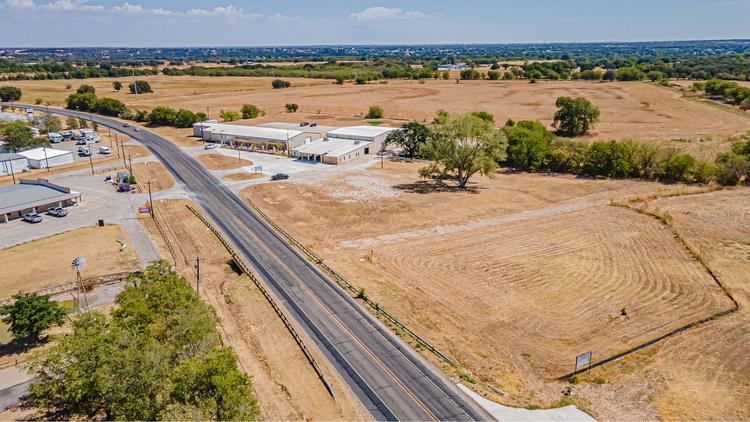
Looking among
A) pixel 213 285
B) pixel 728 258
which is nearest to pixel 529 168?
pixel 728 258

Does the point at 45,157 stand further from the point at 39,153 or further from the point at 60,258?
the point at 60,258

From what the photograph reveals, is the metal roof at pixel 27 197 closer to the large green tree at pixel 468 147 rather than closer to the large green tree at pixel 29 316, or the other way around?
the large green tree at pixel 29 316

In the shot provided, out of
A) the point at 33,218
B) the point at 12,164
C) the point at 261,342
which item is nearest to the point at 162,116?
the point at 12,164

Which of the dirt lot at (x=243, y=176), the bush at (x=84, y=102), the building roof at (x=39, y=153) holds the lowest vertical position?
the dirt lot at (x=243, y=176)

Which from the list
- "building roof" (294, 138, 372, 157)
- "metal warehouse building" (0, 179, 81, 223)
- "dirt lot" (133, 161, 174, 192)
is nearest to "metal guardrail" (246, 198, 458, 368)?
"dirt lot" (133, 161, 174, 192)

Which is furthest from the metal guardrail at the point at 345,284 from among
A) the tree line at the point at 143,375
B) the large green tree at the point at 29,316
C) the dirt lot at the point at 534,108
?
the dirt lot at the point at 534,108
